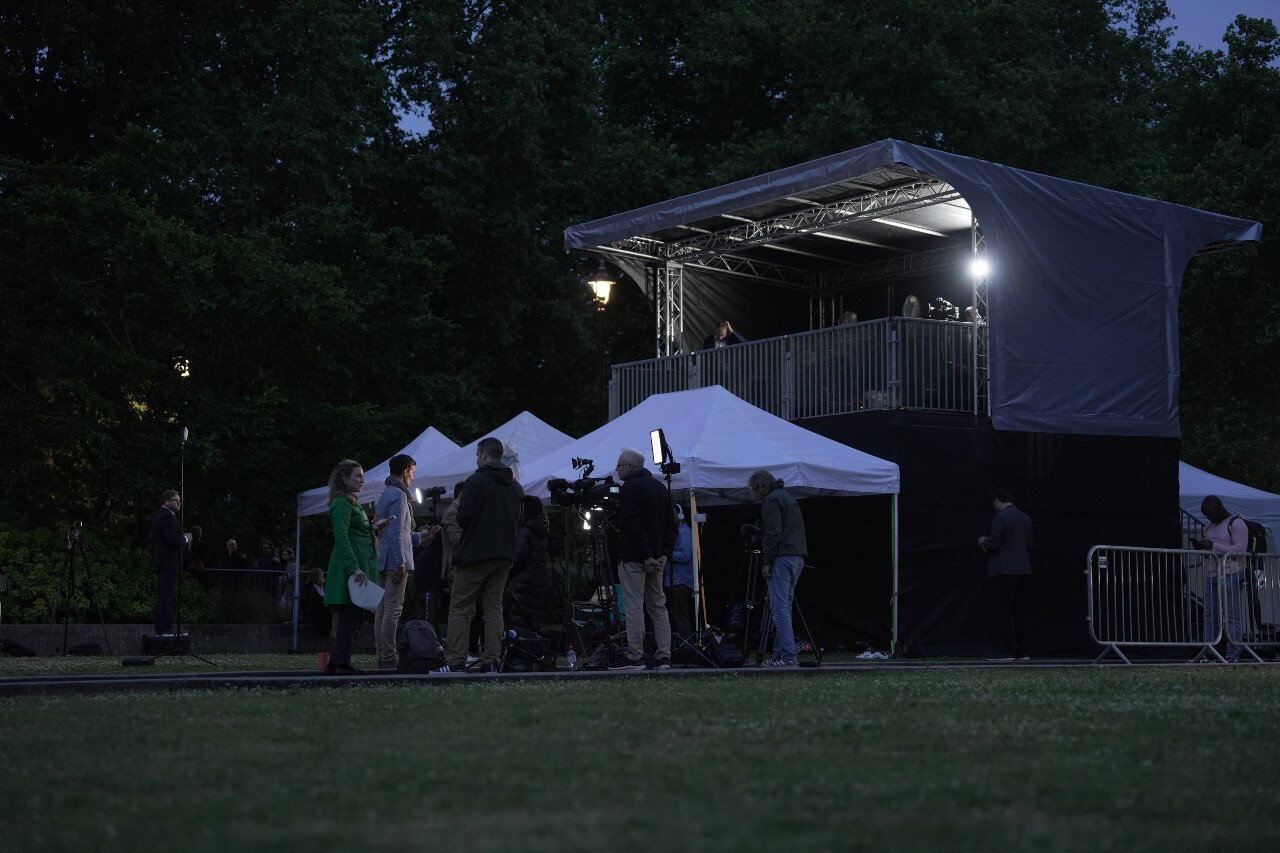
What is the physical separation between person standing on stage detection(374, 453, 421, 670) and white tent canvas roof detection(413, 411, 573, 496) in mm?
6149

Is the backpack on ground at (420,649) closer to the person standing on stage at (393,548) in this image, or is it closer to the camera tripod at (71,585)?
the person standing on stage at (393,548)

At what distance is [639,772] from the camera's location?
6543mm

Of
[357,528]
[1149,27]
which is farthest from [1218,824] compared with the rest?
[1149,27]

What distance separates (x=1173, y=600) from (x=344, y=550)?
9676mm

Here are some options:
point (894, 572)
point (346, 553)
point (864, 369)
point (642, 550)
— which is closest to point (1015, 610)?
point (894, 572)

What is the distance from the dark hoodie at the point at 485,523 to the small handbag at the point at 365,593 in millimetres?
696

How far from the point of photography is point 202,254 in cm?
2631

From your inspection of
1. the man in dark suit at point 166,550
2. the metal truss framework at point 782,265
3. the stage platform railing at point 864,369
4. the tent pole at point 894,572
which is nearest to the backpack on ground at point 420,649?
the man in dark suit at point 166,550

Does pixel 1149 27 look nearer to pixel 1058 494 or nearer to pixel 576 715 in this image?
pixel 1058 494

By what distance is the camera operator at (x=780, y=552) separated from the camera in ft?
50.9

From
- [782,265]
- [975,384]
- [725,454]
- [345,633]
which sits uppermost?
[782,265]

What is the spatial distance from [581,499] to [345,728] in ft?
22.9

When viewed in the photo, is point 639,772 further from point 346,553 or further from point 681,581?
point 681,581

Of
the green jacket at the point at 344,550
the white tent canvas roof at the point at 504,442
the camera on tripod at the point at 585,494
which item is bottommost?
the green jacket at the point at 344,550
